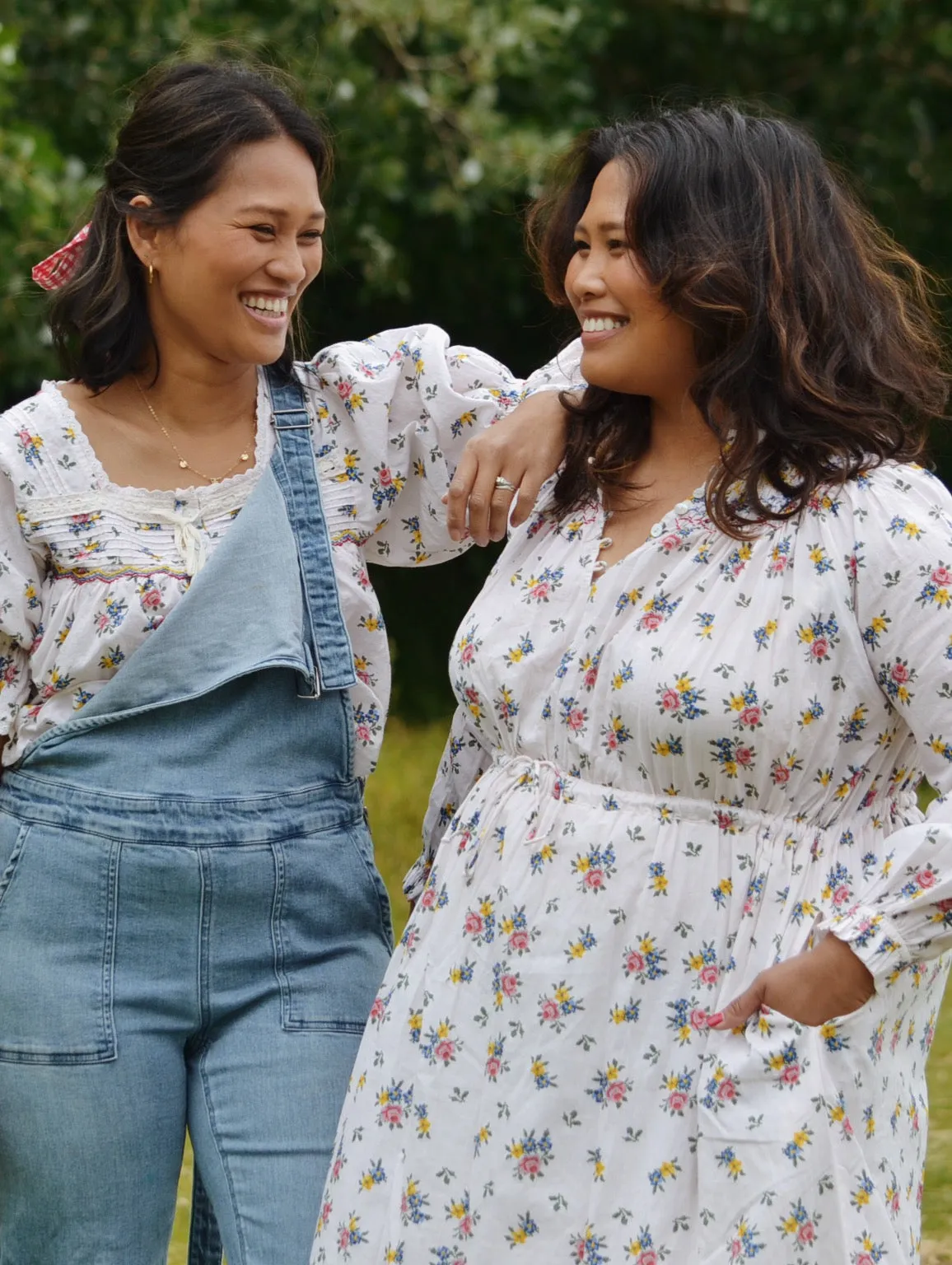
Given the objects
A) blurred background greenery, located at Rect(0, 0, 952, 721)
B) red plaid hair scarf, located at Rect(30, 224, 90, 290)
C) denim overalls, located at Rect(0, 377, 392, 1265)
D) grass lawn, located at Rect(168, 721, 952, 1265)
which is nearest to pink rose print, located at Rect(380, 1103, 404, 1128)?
denim overalls, located at Rect(0, 377, 392, 1265)

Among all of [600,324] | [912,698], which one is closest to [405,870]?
[600,324]

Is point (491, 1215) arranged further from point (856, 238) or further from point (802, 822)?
point (856, 238)

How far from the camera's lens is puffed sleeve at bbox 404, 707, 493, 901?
2553mm

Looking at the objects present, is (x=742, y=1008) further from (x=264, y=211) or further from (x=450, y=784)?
(x=264, y=211)

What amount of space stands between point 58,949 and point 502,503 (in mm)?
803

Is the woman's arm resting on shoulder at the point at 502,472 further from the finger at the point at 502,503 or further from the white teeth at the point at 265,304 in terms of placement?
the white teeth at the point at 265,304

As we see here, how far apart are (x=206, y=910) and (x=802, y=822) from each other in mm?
818

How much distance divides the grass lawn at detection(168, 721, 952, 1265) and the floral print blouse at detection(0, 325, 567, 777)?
1.86m

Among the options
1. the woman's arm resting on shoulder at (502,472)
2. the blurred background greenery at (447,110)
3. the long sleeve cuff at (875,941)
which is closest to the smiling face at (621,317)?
the woman's arm resting on shoulder at (502,472)

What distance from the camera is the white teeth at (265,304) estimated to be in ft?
8.39

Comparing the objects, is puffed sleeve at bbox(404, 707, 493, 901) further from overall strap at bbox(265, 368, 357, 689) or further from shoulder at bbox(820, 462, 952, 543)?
shoulder at bbox(820, 462, 952, 543)

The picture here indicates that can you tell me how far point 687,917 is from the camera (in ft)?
6.93

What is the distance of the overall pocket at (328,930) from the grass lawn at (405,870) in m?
1.62

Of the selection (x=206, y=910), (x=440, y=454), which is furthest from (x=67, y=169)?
(x=206, y=910)
